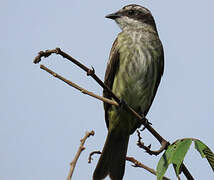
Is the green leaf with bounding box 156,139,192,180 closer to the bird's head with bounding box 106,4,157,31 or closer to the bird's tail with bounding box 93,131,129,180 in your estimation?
the bird's tail with bounding box 93,131,129,180

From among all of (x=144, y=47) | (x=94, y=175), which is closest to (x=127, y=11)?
(x=144, y=47)

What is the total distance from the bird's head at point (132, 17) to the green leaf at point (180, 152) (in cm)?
379

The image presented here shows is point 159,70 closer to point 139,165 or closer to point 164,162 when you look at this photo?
point 139,165

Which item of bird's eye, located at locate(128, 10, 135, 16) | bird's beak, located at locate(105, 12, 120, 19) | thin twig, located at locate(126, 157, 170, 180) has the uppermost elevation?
bird's eye, located at locate(128, 10, 135, 16)

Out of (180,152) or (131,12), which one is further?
(131,12)

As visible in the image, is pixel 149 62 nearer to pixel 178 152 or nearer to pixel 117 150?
pixel 117 150

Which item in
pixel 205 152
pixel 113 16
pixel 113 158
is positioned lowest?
pixel 113 158

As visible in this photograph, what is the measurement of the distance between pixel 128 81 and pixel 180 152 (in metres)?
2.98

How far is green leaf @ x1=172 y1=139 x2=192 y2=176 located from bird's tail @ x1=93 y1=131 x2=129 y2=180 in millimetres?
2139

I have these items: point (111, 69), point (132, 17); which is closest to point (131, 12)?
point (132, 17)

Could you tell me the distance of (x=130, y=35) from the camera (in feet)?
18.3

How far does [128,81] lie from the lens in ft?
16.8

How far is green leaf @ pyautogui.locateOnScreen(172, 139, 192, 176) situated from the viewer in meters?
2.08

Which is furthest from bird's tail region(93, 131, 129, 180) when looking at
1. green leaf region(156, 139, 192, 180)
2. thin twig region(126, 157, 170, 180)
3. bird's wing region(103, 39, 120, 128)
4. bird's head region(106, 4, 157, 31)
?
green leaf region(156, 139, 192, 180)
